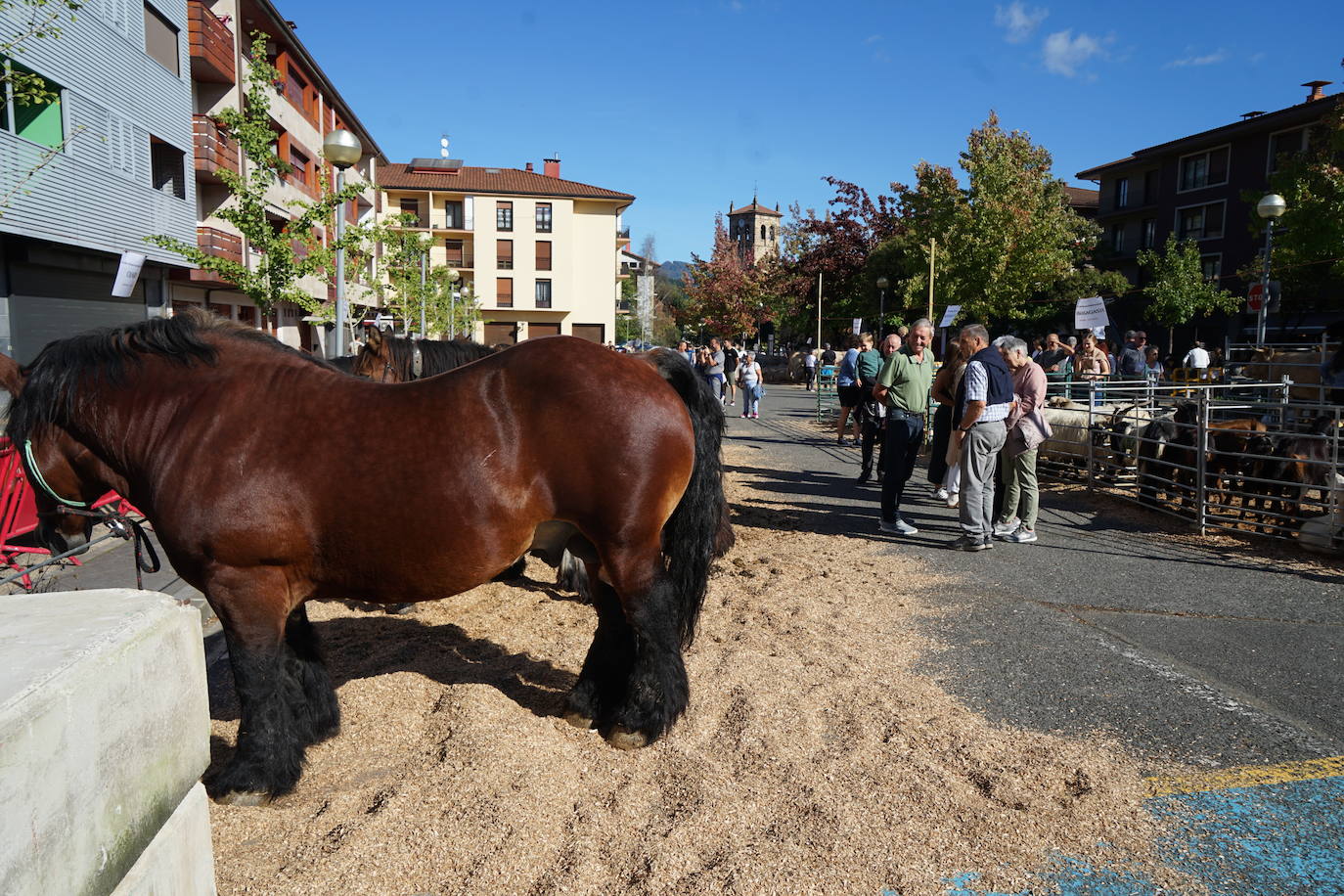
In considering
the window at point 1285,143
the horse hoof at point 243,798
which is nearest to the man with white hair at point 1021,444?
the horse hoof at point 243,798

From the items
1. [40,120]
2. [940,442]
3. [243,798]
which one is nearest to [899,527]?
[940,442]

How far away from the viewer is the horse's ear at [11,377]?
10.3ft

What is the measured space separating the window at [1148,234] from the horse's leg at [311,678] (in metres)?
47.3

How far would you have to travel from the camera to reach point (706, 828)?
2.86m

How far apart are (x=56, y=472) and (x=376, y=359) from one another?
3.63 metres

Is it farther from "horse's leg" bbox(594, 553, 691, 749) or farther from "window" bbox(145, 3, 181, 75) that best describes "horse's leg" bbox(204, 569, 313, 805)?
"window" bbox(145, 3, 181, 75)

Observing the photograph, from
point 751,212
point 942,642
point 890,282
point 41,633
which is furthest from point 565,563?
point 751,212

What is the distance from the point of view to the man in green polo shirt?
784 centimetres

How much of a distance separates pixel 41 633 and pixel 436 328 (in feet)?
111

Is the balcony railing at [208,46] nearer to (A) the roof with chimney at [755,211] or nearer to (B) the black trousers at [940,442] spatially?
(B) the black trousers at [940,442]

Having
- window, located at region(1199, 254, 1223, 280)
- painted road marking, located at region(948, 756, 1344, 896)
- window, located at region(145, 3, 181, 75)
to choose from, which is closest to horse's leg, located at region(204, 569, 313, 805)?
painted road marking, located at region(948, 756, 1344, 896)

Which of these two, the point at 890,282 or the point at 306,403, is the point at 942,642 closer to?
the point at 306,403

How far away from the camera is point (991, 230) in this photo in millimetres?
26312

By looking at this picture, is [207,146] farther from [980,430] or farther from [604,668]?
[604,668]
